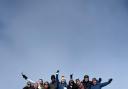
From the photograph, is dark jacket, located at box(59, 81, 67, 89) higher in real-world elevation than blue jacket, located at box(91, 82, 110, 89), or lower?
higher

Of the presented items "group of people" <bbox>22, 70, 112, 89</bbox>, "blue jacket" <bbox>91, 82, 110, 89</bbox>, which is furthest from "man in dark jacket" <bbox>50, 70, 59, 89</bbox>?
"blue jacket" <bbox>91, 82, 110, 89</bbox>

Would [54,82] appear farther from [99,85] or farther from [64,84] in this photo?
[99,85]

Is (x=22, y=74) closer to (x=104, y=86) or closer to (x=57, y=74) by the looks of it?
(x=57, y=74)

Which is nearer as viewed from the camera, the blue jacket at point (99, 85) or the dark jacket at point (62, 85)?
the dark jacket at point (62, 85)

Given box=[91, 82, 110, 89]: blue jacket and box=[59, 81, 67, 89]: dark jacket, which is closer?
box=[59, 81, 67, 89]: dark jacket

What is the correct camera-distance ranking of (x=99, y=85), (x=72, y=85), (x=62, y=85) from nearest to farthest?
(x=72, y=85) < (x=62, y=85) < (x=99, y=85)

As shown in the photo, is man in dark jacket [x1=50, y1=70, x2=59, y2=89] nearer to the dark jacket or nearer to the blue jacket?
the dark jacket

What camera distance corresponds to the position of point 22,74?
3197cm

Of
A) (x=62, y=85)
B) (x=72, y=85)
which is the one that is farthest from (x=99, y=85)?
(x=62, y=85)

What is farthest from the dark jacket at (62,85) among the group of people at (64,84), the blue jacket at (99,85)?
the blue jacket at (99,85)

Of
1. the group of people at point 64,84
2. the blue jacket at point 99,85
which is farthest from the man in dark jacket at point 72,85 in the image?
the blue jacket at point 99,85

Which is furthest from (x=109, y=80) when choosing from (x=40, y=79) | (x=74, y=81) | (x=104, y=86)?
(x=40, y=79)

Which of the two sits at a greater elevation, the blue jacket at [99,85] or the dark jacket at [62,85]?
the dark jacket at [62,85]

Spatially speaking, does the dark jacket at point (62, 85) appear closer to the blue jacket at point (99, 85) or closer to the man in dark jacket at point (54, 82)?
the man in dark jacket at point (54, 82)
